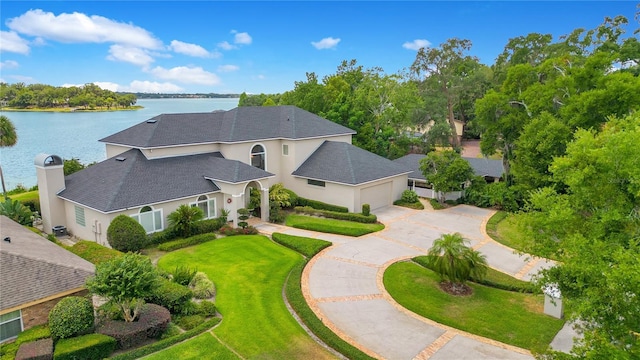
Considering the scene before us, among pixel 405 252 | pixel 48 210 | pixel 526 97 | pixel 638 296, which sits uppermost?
pixel 526 97

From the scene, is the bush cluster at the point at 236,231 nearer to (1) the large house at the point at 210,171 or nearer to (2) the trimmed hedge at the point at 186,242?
(2) the trimmed hedge at the point at 186,242


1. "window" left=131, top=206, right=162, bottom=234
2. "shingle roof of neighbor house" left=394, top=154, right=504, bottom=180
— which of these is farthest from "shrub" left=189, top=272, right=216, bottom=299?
"shingle roof of neighbor house" left=394, top=154, right=504, bottom=180

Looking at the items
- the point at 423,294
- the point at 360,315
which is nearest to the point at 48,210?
the point at 360,315

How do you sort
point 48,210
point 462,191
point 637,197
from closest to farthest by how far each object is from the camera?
point 637,197
point 48,210
point 462,191

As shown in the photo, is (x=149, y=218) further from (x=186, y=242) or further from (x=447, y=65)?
(x=447, y=65)

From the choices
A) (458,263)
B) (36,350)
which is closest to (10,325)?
(36,350)

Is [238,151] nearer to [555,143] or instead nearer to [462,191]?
[462,191]

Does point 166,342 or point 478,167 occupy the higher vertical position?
point 478,167
